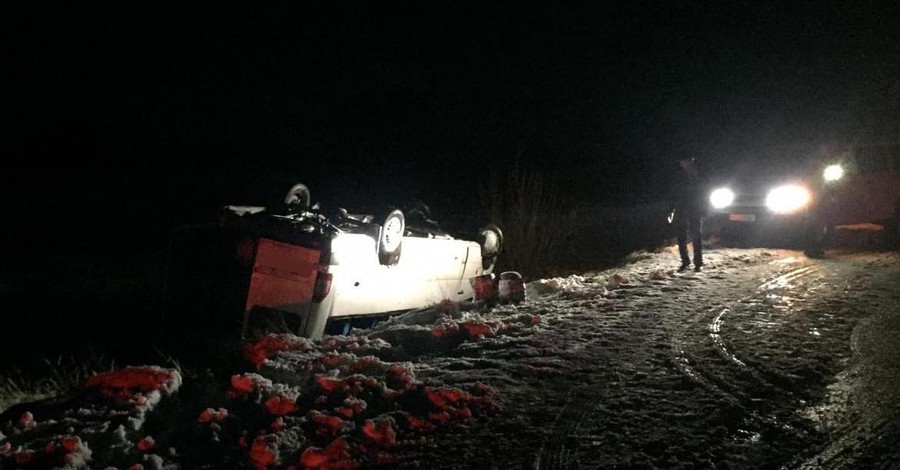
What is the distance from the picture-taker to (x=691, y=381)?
4.31 metres

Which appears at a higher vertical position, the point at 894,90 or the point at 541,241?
the point at 894,90

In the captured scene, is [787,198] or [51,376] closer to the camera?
[51,376]

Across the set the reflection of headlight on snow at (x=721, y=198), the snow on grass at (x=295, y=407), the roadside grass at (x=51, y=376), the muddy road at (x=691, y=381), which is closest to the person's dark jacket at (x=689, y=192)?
the muddy road at (x=691, y=381)

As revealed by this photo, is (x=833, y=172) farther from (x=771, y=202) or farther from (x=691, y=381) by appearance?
(x=691, y=381)

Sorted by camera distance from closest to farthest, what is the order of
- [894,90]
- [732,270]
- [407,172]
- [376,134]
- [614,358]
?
[614,358] < [732,270] < [894,90] < [407,172] < [376,134]

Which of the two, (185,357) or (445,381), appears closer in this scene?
(445,381)

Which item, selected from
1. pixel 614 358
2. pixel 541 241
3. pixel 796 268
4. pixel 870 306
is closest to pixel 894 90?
pixel 796 268

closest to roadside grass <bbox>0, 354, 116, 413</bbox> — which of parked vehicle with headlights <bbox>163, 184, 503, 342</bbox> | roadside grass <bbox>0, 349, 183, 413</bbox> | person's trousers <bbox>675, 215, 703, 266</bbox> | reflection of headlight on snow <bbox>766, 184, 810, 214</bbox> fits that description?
roadside grass <bbox>0, 349, 183, 413</bbox>

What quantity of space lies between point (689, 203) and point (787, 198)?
15.2ft

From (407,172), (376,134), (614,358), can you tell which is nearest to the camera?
(614,358)

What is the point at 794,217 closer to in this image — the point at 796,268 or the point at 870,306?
the point at 796,268

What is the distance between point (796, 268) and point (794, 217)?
11.7 ft

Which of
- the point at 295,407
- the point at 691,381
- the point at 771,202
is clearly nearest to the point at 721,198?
the point at 771,202

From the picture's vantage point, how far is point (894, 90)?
50.8 feet
